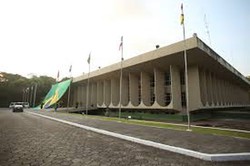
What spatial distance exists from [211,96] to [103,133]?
25623 millimetres

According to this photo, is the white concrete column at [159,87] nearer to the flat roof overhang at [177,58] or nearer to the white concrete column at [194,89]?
the flat roof overhang at [177,58]

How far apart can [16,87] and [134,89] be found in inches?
2562

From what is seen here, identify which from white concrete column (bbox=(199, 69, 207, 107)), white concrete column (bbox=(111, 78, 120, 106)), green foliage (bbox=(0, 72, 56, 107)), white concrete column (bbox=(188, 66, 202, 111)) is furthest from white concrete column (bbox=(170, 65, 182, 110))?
green foliage (bbox=(0, 72, 56, 107))

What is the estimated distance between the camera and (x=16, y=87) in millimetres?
79250

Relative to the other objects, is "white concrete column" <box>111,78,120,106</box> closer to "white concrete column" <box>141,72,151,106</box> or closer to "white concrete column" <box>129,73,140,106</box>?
"white concrete column" <box>129,73,140,106</box>

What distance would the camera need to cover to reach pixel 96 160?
18.6 ft

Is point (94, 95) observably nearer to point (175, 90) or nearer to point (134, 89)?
point (134, 89)

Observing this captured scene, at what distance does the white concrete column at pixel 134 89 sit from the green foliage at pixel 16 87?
56.8m

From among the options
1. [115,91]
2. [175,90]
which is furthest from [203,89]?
[115,91]

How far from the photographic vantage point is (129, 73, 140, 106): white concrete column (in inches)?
1340

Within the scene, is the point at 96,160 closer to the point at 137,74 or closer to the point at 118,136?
the point at 118,136

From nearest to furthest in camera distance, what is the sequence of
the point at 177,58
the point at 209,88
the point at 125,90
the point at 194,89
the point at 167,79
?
the point at 177,58, the point at 194,89, the point at 209,88, the point at 167,79, the point at 125,90

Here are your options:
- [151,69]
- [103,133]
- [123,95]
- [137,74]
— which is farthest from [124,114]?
[103,133]

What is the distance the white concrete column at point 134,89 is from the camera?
34.0 metres
